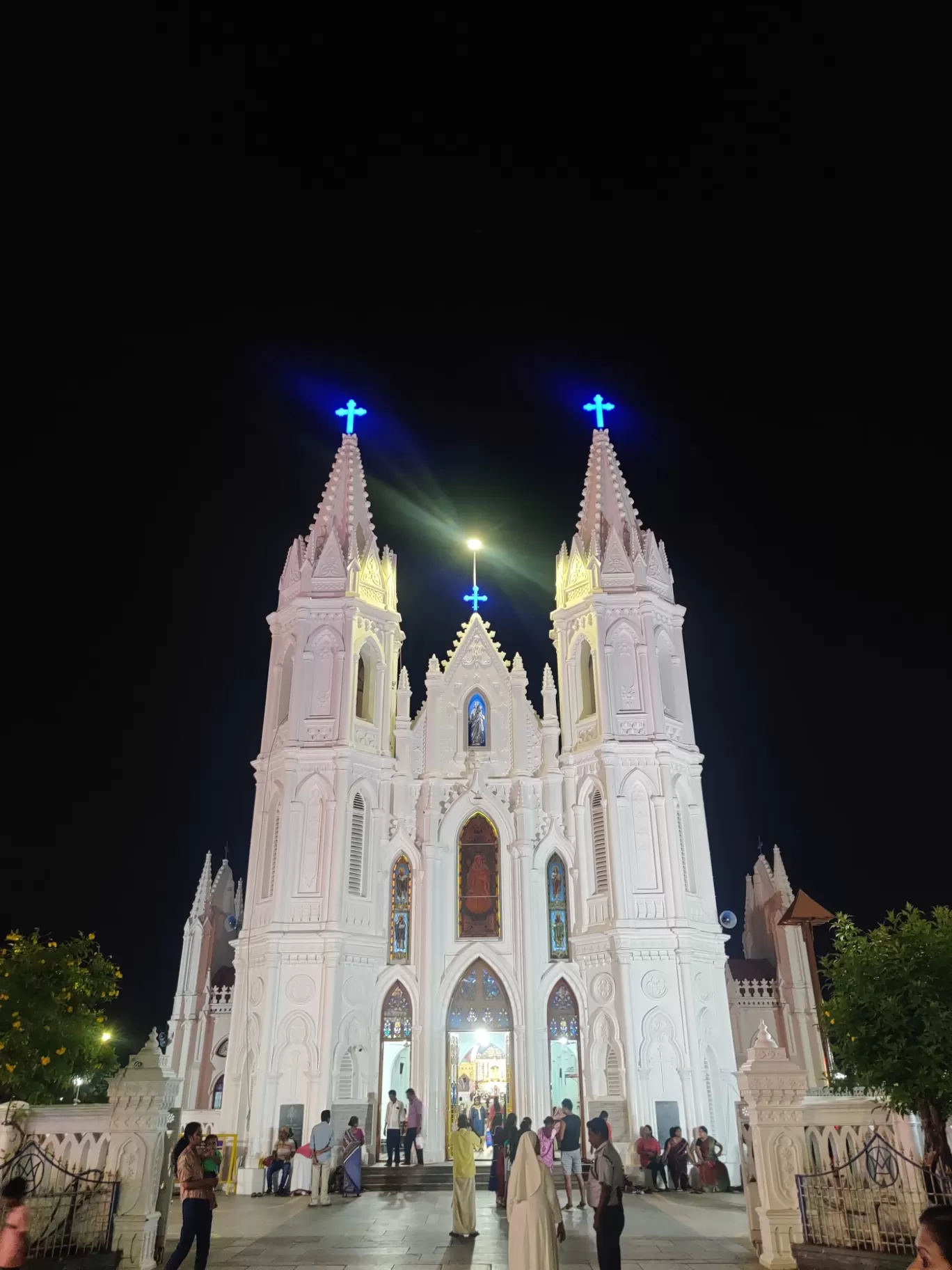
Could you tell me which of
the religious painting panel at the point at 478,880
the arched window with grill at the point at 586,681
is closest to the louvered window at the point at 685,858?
the arched window with grill at the point at 586,681

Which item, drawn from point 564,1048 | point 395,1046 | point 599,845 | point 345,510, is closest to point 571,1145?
point 564,1048

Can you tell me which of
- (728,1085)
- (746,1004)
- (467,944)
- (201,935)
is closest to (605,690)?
(467,944)

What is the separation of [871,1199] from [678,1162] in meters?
12.6

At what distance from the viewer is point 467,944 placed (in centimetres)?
2748

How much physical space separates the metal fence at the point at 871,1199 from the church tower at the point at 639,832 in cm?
1358

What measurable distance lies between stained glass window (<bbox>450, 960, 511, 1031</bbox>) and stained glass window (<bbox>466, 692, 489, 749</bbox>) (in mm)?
7387

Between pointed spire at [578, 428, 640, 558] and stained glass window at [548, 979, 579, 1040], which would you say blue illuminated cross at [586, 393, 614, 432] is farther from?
stained glass window at [548, 979, 579, 1040]

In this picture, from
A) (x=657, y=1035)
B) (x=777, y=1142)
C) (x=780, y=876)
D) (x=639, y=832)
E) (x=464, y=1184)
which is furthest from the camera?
(x=780, y=876)

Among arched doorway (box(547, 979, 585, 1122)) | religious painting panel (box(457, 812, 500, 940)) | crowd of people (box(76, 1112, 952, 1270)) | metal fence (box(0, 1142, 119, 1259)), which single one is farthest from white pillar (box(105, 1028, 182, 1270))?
religious painting panel (box(457, 812, 500, 940))

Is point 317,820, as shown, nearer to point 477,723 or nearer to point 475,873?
point 475,873

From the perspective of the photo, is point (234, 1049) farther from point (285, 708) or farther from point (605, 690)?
point (605, 690)

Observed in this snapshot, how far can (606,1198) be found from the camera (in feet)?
30.1

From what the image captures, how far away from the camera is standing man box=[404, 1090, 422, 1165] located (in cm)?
2380

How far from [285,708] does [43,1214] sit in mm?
19840
